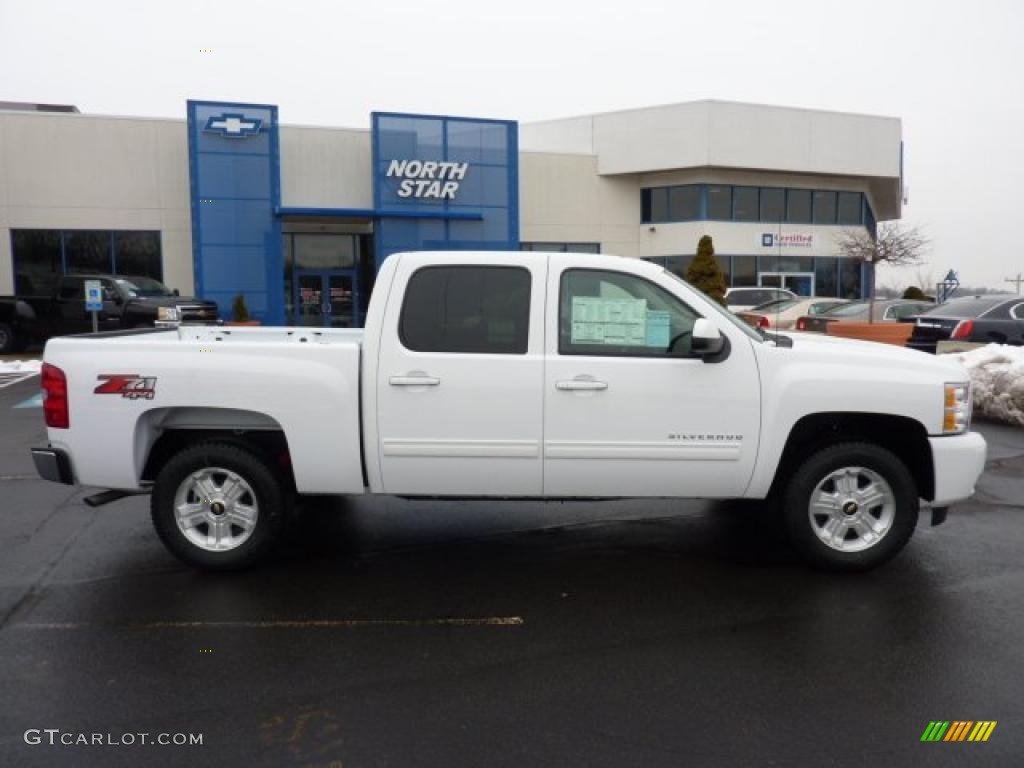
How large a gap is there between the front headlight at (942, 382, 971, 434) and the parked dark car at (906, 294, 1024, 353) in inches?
408

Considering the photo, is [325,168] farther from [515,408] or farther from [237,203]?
[515,408]

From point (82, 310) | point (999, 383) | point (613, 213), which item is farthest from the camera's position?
point (613, 213)

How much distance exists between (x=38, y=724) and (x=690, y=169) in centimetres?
3528

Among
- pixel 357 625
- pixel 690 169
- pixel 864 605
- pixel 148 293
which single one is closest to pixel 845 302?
pixel 690 169

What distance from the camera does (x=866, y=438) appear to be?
561 cm

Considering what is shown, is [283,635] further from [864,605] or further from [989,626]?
[989,626]

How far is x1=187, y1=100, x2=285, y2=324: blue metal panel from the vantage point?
89.8 feet

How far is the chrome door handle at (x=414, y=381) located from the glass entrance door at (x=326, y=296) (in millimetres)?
26078

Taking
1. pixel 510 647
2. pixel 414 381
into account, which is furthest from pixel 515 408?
pixel 510 647

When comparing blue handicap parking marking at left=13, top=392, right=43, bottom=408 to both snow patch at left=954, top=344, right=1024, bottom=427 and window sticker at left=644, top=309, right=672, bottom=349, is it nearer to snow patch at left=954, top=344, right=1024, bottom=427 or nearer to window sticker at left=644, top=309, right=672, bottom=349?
window sticker at left=644, top=309, right=672, bottom=349

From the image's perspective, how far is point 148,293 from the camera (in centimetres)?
2239

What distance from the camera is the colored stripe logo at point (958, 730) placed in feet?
11.6

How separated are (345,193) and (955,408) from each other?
26.6 metres

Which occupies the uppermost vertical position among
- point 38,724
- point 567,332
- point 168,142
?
point 168,142
